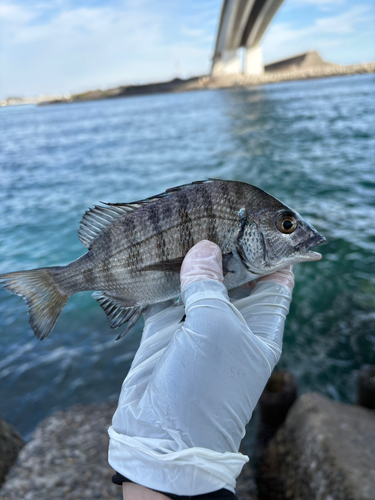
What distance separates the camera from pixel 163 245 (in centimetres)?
222

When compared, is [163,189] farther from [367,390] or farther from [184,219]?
[184,219]

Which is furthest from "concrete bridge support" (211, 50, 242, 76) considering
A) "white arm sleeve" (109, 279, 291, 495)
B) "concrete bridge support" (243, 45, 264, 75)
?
"white arm sleeve" (109, 279, 291, 495)

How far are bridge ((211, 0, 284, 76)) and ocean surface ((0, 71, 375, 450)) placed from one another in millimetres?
34666

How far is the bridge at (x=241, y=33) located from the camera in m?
46.8

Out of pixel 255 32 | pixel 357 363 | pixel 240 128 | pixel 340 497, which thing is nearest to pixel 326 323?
pixel 357 363

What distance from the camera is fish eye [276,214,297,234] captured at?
2094 mm

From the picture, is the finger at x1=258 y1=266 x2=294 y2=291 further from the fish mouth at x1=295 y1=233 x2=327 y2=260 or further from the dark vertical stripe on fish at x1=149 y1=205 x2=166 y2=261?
the dark vertical stripe on fish at x1=149 y1=205 x2=166 y2=261

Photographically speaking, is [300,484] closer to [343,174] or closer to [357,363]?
[357,363]

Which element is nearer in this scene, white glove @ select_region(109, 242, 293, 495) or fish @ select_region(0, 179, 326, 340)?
white glove @ select_region(109, 242, 293, 495)

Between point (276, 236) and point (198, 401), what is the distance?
3.55 feet

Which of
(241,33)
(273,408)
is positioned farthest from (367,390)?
(241,33)

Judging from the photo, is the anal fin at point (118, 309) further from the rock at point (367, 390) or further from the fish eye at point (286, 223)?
the rock at point (367, 390)

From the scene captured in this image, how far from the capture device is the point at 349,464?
251 cm

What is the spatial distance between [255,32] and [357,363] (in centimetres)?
6589
